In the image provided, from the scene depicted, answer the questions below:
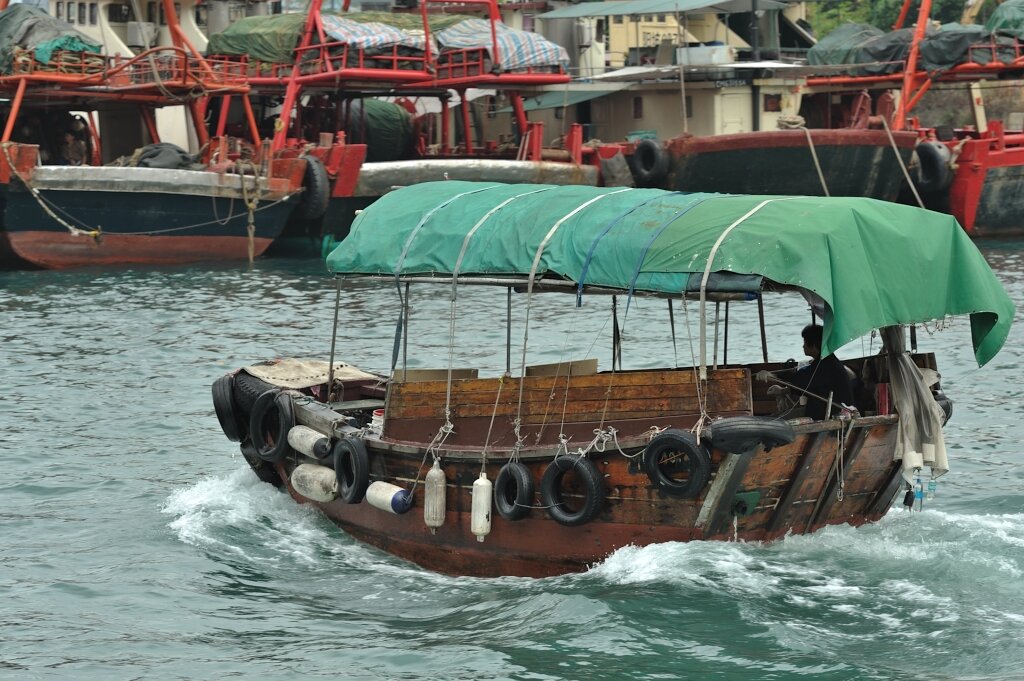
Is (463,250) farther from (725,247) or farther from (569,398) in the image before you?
(725,247)

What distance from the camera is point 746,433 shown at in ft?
28.7

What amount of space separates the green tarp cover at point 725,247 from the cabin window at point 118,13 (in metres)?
26.5

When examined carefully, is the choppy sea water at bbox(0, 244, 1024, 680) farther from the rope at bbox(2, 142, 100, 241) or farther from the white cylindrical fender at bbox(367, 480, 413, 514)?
the rope at bbox(2, 142, 100, 241)

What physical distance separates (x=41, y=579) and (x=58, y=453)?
11.9 feet

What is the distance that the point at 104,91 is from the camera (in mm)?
28984

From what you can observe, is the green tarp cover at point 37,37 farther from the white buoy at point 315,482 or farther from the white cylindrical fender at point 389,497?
the white cylindrical fender at point 389,497

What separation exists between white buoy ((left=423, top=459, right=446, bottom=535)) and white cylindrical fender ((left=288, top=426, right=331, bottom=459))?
1.40 metres

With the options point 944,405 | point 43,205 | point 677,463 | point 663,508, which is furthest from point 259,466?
point 43,205

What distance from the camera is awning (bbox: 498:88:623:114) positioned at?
120ft

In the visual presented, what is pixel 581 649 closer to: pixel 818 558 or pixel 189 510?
pixel 818 558

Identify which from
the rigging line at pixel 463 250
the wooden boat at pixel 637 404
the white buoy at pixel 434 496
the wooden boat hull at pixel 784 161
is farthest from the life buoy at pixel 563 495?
the wooden boat hull at pixel 784 161

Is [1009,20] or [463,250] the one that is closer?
[463,250]

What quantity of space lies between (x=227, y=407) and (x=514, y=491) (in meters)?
3.58

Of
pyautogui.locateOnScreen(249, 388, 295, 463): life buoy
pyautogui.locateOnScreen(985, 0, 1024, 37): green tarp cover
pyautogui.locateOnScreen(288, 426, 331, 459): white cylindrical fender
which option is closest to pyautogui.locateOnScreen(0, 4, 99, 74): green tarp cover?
pyautogui.locateOnScreen(249, 388, 295, 463): life buoy
